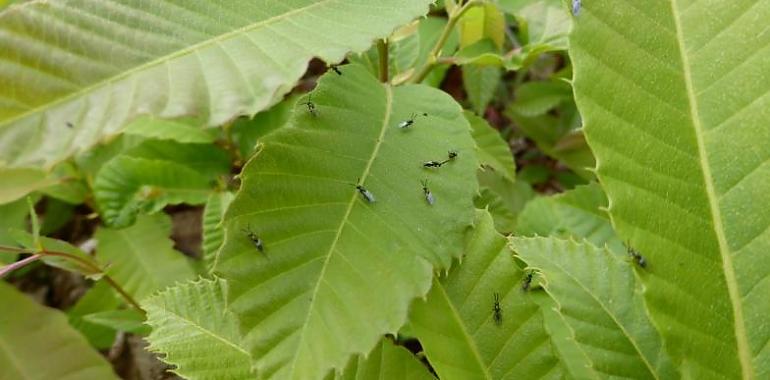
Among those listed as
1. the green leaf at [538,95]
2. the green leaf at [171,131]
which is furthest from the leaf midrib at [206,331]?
the green leaf at [538,95]

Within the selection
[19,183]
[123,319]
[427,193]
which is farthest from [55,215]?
[427,193]

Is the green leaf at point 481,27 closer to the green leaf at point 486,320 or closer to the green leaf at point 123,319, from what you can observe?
the green leaf at point 486,320

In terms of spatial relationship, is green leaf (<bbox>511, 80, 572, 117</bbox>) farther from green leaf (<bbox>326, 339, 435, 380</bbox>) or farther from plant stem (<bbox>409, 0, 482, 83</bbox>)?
green leaf (<bbox>326, 339, 435, 380</bbox>)

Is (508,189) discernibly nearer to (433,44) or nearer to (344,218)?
(433,44)

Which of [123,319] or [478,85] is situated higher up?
[478,85]

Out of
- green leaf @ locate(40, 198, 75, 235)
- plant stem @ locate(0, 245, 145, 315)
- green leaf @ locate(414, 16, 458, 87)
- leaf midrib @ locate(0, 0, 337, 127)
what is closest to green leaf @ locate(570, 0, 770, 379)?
leaf midrib @ locate(0, 0, 337, 127)

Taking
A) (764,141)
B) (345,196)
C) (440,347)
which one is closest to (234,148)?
(345,196)
